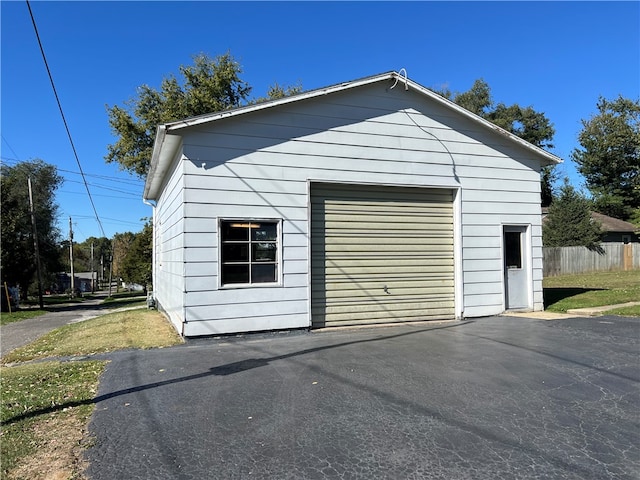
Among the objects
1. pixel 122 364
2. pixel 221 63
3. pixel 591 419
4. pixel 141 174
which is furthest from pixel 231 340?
pixel 221 63

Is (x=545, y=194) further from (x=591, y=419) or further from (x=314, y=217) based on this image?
(x=591, y=419)

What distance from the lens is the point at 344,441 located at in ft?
11.8

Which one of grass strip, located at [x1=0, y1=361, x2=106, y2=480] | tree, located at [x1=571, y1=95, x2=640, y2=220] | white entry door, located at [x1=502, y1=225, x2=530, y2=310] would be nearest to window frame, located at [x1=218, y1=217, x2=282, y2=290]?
grass strip, located at [x1=0, y1=361, x2=106, y2=480]

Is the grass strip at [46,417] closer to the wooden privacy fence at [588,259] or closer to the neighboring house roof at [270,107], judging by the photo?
the neighboring house roof at [270,107]

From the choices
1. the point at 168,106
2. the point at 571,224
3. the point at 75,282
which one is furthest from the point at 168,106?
the point at 75,282

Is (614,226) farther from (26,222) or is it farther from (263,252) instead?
(26,222)

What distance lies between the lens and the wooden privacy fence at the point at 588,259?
2683 centimetres

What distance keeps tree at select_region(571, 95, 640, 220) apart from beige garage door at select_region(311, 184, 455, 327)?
37240mm

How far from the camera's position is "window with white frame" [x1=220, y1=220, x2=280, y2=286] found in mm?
8227

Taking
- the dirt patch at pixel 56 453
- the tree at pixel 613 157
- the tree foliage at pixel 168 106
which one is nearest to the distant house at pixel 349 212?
the dirt patch at pixel 56 453

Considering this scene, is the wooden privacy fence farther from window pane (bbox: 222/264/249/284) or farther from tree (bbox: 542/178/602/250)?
window pane (bbox: 222/264/249/284)

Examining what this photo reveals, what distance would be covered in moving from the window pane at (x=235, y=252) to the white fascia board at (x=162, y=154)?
215 cm

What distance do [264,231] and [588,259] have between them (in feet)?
87.7

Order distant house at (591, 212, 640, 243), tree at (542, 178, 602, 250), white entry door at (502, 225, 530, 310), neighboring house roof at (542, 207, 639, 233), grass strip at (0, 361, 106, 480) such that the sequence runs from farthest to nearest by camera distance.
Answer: distant house at (591, 212, 640, 243) → neighboring house roof at (542, 207, 639, 233) → tree at (542, 178, 602, 250) → white entry door at (502, 225, 530, 310) → grass strip at (0, 361, 106, 480)
